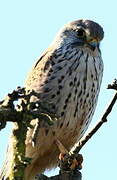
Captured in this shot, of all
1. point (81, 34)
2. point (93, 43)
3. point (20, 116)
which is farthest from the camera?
point (81, 34)

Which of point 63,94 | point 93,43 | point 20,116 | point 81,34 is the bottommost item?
point 20,116

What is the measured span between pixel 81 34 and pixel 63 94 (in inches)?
53.1

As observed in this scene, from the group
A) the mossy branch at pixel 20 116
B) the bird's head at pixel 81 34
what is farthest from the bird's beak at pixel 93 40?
the mossy branch at pixel 20 116

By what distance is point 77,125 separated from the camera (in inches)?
293

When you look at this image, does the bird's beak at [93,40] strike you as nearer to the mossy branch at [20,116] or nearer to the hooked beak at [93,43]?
the hooked beak at [93,43]

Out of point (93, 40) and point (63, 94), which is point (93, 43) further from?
point (63, 94)

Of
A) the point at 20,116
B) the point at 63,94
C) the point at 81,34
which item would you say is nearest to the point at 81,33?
the point at 81,34

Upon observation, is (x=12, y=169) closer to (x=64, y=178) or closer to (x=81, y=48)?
(x=64, y=178)

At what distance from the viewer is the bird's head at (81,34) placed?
8.04 meters

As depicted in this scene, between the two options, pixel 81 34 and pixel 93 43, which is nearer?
pixel 93 43

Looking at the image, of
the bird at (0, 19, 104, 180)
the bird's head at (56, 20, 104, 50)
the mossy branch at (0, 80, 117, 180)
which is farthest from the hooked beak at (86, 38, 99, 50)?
the mossy branch at (0, 80, 117, 180)

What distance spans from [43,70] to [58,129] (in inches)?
33.1

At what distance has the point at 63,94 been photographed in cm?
730

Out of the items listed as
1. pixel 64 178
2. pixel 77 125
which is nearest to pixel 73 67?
pixel 77 125
